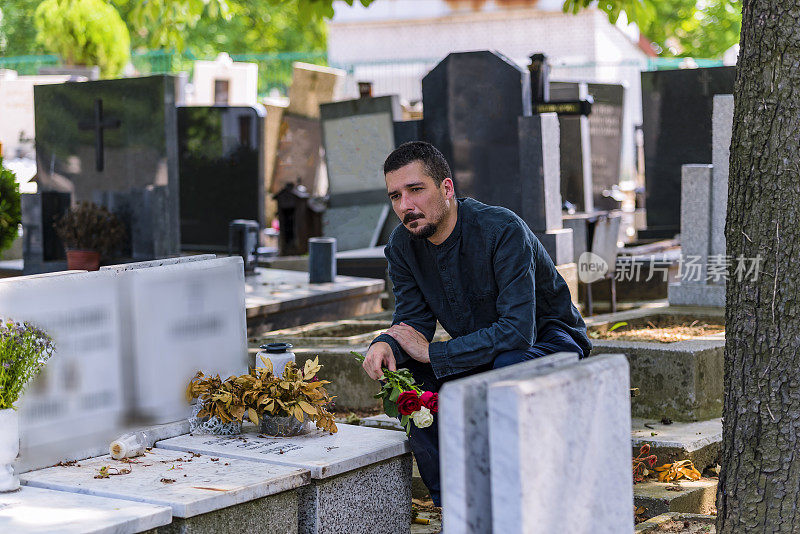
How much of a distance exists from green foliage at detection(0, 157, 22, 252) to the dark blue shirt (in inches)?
232

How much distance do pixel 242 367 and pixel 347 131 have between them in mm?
8798

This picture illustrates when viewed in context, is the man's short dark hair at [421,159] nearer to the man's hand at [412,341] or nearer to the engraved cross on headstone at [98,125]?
the man's hand at [412,341]

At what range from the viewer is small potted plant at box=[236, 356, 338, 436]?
4.23m

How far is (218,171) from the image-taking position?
1173 cm

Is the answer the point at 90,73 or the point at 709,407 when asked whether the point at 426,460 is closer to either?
the point at 709,407

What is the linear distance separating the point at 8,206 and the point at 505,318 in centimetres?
649

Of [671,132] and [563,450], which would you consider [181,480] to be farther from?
[671,132]

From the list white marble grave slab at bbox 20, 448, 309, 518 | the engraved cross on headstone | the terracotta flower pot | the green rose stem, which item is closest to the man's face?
the green rose stem

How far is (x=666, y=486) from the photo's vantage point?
15.8 ft

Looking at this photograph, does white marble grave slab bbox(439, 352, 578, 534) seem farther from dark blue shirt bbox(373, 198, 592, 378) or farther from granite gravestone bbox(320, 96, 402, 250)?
granite gravestone bbox(320, 96, 402, 250)

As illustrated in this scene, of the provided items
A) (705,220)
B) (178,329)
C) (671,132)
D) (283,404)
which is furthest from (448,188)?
(671,132)

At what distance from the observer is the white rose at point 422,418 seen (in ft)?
13.2

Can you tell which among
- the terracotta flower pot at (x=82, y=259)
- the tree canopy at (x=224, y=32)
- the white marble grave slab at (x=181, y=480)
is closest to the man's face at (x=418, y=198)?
the white marble grave slab at (x=181, y=480)

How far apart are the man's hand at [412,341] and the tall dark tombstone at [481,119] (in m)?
4.12
